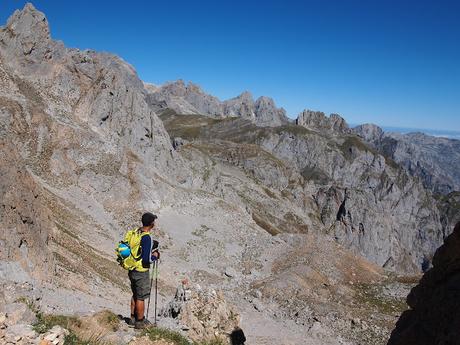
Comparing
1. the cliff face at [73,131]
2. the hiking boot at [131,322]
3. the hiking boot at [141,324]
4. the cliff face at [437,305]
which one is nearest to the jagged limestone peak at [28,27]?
the cliff face at [73,131]

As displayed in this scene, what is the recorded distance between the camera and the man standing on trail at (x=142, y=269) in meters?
12.2

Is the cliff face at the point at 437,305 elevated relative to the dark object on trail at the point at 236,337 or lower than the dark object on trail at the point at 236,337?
elevated

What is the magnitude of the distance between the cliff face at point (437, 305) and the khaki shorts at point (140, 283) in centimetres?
757

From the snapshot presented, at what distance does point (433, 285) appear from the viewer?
12523mm

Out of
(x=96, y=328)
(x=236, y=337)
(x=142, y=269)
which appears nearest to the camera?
(x=96, y=328)

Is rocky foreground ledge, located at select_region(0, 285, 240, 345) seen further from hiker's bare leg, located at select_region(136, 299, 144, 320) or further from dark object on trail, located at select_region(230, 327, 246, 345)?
dark object on trail, located at select_region(230, 327, 246, 345)

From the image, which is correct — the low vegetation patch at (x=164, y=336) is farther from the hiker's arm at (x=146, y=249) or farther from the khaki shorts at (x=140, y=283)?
the hiker's arm at (x=146, y=249)

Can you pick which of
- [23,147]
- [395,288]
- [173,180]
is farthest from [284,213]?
[23,147]

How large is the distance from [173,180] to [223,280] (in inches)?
967

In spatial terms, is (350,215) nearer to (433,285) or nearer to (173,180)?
(173,180)

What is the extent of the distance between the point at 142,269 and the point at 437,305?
826 centimetres

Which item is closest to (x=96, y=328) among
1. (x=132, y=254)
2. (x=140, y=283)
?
(x=140, y=283)

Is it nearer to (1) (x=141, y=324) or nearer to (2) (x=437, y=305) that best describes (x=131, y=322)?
(1) (x=141, y=324)

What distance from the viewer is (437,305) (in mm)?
11398
